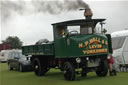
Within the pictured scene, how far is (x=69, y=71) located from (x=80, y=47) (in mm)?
1265

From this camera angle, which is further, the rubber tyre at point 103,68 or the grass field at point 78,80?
the rubber tyre at point 103,68

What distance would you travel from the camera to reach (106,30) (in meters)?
12.8

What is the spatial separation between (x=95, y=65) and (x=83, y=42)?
146 centimetres

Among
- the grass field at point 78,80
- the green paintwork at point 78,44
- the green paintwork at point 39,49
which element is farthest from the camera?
the green paintwork at point 39,49

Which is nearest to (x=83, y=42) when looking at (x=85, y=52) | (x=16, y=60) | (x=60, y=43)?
(x=85, y=52)

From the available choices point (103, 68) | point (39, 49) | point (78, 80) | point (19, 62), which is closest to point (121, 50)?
point (103, 68)

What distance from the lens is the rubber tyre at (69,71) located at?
11577mm

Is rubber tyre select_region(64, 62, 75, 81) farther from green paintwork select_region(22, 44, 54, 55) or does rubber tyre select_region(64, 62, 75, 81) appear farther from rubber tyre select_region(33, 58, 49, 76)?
rubber tyre select_region(33, 58, 49, 76)

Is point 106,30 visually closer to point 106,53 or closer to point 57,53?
point 106,53

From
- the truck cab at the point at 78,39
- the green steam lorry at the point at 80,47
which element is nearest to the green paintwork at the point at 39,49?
the green steam lorry at the point at 80,47

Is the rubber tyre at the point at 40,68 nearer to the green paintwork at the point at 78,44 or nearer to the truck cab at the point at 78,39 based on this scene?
the green paintwork at the point at 78,44

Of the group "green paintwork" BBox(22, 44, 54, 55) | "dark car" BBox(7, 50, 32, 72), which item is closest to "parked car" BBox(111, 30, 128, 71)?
"green paintwork" BBox(22, 44, 54, 55)

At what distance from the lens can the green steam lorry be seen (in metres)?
11.4

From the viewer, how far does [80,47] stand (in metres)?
11.3
